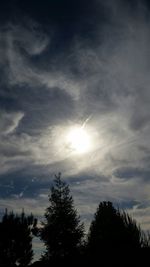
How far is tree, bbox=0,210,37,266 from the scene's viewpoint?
2666cm

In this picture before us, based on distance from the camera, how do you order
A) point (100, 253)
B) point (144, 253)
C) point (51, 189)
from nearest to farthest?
point (144, 253)
point (100, 253)
point (51, 189)

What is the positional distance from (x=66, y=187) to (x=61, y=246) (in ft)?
27.0

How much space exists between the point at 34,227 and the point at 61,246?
4145 mm

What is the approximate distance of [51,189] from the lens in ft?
118

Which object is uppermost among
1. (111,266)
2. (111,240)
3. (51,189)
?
(51,189)

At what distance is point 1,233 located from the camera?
28.1 metres

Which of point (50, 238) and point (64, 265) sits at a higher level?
point (50, 238)

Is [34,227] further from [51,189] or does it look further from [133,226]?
[133,226]

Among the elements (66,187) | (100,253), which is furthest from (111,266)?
(66,187)

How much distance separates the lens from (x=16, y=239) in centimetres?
2869

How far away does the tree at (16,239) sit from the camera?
87.5 feet

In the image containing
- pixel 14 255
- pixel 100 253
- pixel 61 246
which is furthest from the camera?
pixel 61 246

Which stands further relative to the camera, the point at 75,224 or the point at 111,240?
the point at 75,224

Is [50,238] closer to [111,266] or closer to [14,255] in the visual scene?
[14,255]
